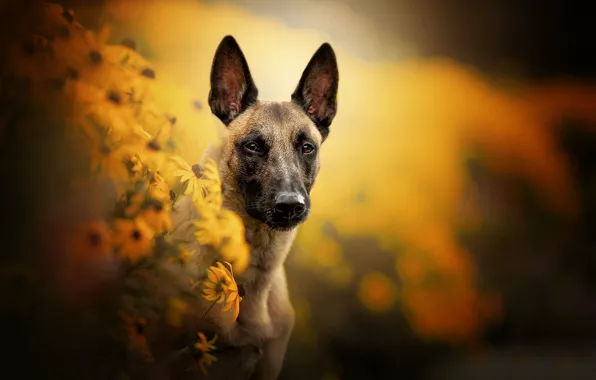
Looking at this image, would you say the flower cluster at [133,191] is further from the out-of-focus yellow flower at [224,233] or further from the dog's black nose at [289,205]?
the dog's black nose at [289,205]

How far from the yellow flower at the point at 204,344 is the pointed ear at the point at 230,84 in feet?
3.16

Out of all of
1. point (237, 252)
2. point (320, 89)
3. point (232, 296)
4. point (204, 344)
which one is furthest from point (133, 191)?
point (320, 89)

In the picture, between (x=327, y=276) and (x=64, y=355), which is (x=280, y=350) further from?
(x=64, y=355)

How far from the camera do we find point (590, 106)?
3.70m

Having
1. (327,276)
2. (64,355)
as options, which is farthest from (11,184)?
(327,276)

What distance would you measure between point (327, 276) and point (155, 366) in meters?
1.07

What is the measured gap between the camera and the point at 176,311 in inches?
96.7

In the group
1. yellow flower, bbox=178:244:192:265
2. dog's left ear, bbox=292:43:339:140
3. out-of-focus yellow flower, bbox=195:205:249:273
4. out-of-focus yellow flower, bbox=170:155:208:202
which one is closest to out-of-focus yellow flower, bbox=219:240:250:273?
out-of-focus yellow flower, bbox=195:205:249:273

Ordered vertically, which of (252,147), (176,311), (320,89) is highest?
(320,89)

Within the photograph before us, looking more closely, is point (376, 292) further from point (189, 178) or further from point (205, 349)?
point (189, 178)

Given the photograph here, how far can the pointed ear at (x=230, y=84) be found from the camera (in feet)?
8.21

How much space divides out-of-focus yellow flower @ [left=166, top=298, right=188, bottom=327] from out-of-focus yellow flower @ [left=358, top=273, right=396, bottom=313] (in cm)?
111

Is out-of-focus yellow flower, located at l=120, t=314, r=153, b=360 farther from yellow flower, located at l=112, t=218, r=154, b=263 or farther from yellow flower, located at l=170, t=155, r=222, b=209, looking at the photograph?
yellow flower, located at l=170, t=155, r=222, b=209

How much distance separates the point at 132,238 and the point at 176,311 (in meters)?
0.38
